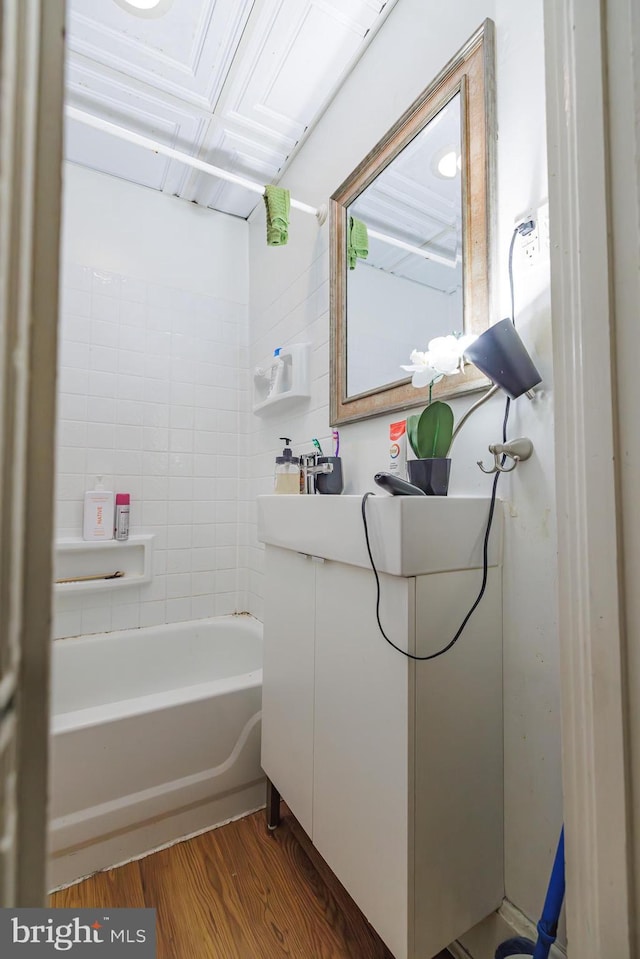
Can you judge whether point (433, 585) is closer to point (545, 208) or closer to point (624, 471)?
point (624, 471)

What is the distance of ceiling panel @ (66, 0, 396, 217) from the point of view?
123cm

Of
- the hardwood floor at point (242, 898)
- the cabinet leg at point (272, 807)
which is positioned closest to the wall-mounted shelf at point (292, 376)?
the cabinet leg at point (272, 807)

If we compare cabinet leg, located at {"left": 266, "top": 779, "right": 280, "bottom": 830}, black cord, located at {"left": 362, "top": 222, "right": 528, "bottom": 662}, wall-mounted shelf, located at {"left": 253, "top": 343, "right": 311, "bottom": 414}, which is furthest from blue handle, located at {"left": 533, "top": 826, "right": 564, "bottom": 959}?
wall-mounted shelf, located at {"left": 253, "top": 343, "right": 311, "bottom": 414}

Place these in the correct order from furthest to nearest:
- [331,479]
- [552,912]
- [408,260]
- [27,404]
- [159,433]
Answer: [159,433] → [331,479] → [408,260] → [552,912] → [27,404]

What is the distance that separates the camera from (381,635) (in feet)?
2.63

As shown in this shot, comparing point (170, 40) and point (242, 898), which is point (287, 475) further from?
point (170, 40)

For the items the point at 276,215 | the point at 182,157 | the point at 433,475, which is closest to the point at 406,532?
the point at 433,475

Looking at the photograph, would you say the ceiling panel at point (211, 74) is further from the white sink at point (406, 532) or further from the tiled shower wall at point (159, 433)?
the white sink at point (406, 532)

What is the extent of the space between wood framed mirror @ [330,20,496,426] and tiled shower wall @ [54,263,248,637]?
878 mm

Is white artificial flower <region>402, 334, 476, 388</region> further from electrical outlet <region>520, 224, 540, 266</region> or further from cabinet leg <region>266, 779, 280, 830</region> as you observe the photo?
cabinet leg <region>266, 779, 280, 830</region>

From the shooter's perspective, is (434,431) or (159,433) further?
(159,433)

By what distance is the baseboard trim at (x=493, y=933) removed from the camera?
807mm

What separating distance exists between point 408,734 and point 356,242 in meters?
1.38

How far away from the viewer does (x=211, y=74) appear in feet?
4.57
